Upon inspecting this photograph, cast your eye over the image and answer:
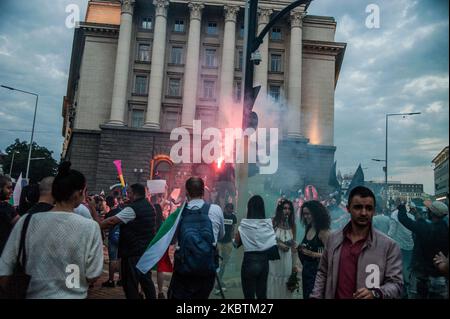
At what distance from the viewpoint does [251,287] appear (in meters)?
4.63

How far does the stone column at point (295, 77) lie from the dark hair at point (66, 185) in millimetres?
29840

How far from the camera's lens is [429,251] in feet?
15.2

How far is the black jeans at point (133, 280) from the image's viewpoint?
188 inches

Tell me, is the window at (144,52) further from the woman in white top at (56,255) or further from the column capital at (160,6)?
the woman in white top at (56,255)

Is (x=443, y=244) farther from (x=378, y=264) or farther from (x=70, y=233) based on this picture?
(x=70, y=233)

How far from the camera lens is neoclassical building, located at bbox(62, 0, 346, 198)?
102 feet

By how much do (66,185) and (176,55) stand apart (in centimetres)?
3328

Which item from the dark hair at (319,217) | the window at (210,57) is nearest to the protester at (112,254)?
the dark hair at (319,217)

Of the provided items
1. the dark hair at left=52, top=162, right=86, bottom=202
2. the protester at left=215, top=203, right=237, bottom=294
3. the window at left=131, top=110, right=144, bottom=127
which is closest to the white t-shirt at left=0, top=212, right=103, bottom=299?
the dark hair at left=52, top=162, right=86, bottom=202

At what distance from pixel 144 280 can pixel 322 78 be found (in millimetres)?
33324

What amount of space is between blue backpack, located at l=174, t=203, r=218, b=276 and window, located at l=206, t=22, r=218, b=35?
33.3 meters

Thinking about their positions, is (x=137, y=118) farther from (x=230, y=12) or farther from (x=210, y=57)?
(x=230, y=12)

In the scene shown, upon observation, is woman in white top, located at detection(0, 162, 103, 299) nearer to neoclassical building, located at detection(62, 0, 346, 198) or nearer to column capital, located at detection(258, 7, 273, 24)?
neoclassical building, located at detection(62, 0, 346, 198)

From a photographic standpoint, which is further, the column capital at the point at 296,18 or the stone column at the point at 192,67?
the column capital at the point at 296,18
